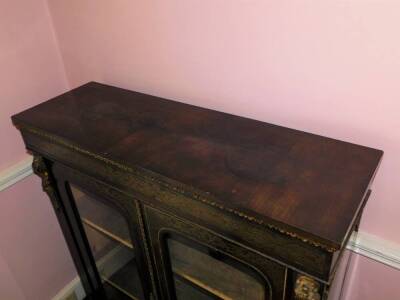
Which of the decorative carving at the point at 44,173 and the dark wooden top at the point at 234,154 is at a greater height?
the dark wooden top at the point at 234,154

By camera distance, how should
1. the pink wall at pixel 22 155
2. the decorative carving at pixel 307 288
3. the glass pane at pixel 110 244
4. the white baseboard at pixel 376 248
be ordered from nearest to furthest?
the decorative carving at pixel 307 288, the white baseboard at pixel 376 248, the glass pane at pixel 110 244, the pink wall at pixel 22 155

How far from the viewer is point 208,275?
0.91m

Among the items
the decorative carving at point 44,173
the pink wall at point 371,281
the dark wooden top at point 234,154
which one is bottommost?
the pink wall at point 371,281

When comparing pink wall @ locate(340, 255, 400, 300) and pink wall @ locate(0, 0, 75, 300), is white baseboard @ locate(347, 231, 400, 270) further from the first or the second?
pink wall @ locate(0, 0, 75, 300)

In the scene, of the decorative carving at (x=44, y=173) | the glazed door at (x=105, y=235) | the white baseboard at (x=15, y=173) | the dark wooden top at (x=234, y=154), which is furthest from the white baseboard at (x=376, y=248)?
the white baseboard at (x=15, y=173)

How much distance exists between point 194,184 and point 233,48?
38cm

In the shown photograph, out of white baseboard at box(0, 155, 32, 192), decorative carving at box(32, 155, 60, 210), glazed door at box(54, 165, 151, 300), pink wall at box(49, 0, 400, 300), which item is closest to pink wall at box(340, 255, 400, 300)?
pink wall at box(49, 0, 400, 300)

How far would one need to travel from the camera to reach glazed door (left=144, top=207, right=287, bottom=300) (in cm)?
73

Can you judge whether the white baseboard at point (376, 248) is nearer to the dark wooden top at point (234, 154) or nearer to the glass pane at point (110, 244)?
the dark wooden top at point (234, 154)

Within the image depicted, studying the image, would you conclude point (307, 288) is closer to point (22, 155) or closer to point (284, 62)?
point (284, 62)

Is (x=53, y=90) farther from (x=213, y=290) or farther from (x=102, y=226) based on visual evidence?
(x=213, y=290)

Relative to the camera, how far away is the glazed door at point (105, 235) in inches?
37.6

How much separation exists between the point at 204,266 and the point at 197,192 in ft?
0.89

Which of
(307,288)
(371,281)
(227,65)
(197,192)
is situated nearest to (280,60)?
(227,65)
